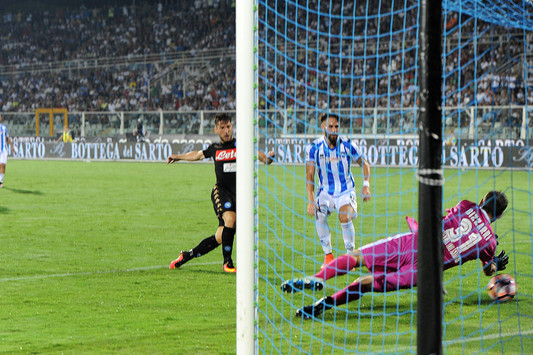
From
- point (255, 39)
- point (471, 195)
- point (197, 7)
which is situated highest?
point (197, 7)

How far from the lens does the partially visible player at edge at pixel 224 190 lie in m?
8.34

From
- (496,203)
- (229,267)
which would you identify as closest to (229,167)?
(229,267)

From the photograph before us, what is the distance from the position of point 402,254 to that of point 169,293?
7.86ft

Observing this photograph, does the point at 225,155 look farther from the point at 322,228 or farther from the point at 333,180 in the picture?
the point at 322,228

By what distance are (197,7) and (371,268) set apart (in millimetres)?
38644

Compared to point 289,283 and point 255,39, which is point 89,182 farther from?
point 255,39

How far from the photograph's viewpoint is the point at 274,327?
5734mm

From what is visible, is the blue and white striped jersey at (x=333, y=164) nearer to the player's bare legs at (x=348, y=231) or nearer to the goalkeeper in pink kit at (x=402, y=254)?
the player's bare legs at (x=348, y=231)

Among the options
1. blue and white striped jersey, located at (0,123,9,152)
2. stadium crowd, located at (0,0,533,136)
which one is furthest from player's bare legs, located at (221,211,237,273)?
stadium crowd, located at (0,0,533,136)

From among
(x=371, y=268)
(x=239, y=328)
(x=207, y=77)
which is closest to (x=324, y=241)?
(x=371, y=268)

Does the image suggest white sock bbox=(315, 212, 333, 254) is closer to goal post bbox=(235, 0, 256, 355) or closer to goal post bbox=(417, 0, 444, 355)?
goal post bbox=(235, 0, 256, 355)

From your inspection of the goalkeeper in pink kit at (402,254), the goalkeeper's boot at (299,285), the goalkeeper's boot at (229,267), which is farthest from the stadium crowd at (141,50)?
the goalkeeper in pink kit at (402,254)

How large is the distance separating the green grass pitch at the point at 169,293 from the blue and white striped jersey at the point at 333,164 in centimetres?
47

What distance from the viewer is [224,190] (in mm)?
8531
